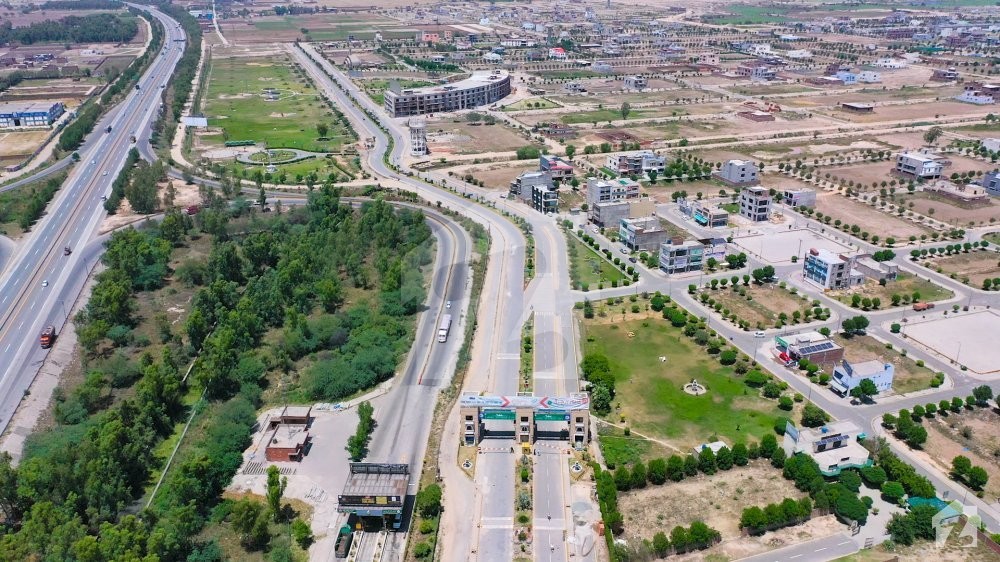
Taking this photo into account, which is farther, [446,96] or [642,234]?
[446,96]

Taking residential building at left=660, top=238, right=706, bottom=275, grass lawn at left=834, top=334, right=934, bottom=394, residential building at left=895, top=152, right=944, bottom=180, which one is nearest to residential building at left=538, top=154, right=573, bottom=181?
residential building at left=660, top=238, right=706, bottom=275

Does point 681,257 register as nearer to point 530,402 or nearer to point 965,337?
point 965,337

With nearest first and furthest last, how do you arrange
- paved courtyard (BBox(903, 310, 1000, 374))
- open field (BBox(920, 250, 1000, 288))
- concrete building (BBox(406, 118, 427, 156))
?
paved courtyard (BBox(903, 310, 1000, 374)) < open field (BBox(920, 250, 1000, 288)) < concrete building (BBox(406, 118, 427, 156))

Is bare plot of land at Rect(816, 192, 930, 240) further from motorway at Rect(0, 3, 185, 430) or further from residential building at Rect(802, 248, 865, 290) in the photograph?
motorway at Rect(0, 3, 185, 430)

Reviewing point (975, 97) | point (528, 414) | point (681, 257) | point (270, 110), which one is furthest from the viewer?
point (975, 97)

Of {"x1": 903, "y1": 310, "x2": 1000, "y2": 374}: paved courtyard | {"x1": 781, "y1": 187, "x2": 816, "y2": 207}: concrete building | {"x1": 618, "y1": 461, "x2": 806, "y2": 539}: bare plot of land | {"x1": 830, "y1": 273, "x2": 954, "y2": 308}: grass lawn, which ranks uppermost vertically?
{"x1": 781, "y1": 187, "x2": 816, "y2": 207}: concrete building

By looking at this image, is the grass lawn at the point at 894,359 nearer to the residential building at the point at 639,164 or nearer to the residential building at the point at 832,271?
the residential building at the point at 832,271

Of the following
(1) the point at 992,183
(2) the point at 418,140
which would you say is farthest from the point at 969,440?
(2) the point at 418,140
